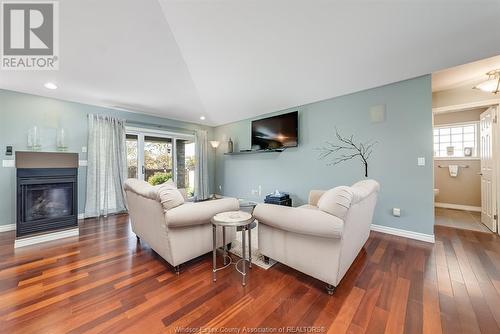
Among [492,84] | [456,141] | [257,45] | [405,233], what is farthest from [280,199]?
[456,141]

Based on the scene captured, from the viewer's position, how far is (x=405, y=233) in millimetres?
2844

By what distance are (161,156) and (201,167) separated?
1120 mm

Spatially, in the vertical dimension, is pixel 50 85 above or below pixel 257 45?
below

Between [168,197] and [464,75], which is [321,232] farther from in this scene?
[464,75]

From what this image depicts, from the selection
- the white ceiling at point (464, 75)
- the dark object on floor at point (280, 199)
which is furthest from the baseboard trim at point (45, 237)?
the white ceiling at point (464, 75)

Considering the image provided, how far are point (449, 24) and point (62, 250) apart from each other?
5.17 metres

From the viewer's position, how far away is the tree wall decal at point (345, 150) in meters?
3.21

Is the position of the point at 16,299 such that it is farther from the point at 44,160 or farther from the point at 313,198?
the point at 313,198

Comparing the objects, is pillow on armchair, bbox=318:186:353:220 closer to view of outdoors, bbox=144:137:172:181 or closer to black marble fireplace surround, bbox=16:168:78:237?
black marble fireplace surround, bbox=16:168:78:237

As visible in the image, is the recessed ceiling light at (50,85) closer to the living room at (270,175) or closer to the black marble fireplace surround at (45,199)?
the living room at (270,175)

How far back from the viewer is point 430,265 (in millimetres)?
2027

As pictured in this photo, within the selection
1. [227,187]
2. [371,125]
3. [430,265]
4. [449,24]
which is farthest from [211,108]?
[430,265]

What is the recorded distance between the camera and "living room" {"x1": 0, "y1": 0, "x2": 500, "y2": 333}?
4.86ft

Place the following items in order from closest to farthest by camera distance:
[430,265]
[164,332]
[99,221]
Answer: [164,332] < [430,265] < [99,221]
